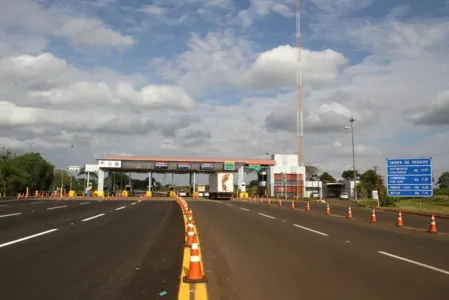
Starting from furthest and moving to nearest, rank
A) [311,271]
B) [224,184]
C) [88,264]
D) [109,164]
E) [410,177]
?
[109,164], [224,184], [410,177], [88,264], [311,271]

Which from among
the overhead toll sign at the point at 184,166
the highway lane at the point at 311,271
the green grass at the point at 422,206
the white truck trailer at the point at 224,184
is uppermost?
the overhead toll sign at the point at 184,166

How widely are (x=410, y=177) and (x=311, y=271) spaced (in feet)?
90.6

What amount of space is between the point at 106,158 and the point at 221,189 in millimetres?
23778

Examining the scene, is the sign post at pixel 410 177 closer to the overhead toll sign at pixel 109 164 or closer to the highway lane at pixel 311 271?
the highway lane at pixel 311 271

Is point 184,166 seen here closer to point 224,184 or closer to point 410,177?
point 224,184

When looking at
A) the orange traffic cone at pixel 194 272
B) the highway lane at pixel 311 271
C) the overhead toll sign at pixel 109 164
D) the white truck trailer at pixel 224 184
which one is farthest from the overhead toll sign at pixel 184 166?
the orange traffic cone at pixel 194 272

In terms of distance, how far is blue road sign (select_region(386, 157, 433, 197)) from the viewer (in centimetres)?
3284

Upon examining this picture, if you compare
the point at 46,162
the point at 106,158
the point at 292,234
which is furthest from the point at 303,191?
the point at 292,234

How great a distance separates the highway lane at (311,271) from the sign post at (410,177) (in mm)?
20968

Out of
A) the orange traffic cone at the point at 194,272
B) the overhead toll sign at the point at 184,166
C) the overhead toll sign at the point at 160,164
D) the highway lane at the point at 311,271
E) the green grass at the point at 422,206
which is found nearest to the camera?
the highway lane at the point at 311,271

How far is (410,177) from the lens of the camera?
33.7 m

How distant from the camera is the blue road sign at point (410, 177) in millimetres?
32844

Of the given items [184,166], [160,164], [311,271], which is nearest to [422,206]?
[184,166]

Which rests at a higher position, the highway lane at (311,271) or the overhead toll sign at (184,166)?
the overhead toll sign at (184,166)
